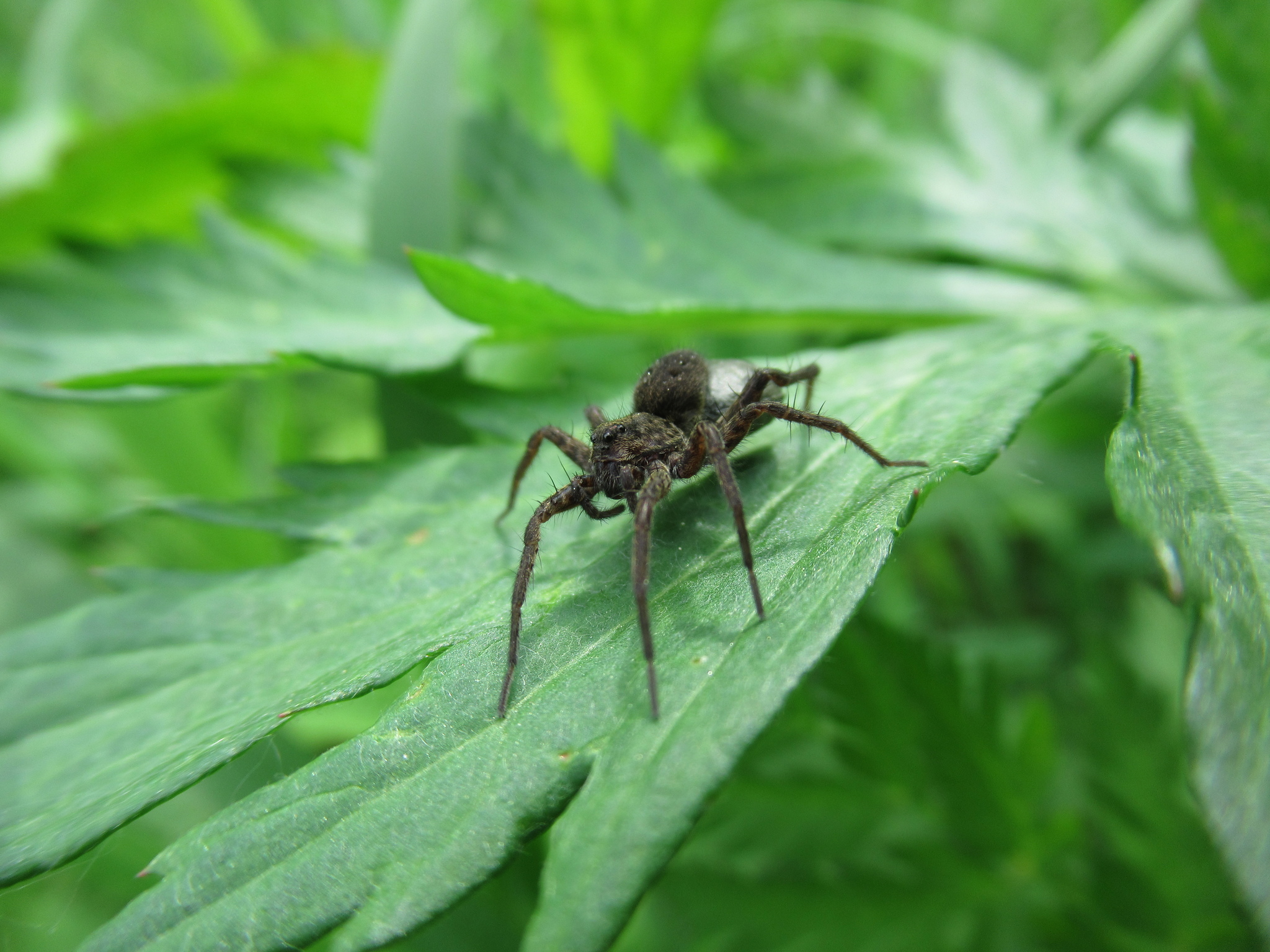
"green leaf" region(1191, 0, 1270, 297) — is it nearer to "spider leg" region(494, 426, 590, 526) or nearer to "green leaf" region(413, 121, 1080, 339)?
"green leaf" region(413, 121, 1080, 339)

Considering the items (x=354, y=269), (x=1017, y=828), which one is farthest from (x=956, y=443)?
(x=354, y=269)

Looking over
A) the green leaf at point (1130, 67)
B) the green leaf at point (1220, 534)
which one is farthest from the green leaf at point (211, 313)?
the green leaf at point (1130, 67)

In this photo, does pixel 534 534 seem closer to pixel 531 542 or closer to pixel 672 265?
pixel 531 542

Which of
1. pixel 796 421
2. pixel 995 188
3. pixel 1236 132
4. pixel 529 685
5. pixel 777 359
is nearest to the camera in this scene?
pixel 529 685

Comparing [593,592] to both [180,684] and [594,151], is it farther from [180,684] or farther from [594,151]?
[594,151]

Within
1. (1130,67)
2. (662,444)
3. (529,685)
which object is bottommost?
(529,685)

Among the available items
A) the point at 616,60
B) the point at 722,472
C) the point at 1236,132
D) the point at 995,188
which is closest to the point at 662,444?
the point at 722,472

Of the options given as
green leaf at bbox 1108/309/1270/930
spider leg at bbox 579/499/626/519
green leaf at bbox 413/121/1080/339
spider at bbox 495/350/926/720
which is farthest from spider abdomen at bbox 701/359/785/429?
green leaf at bbox 1108/309/1270/930
